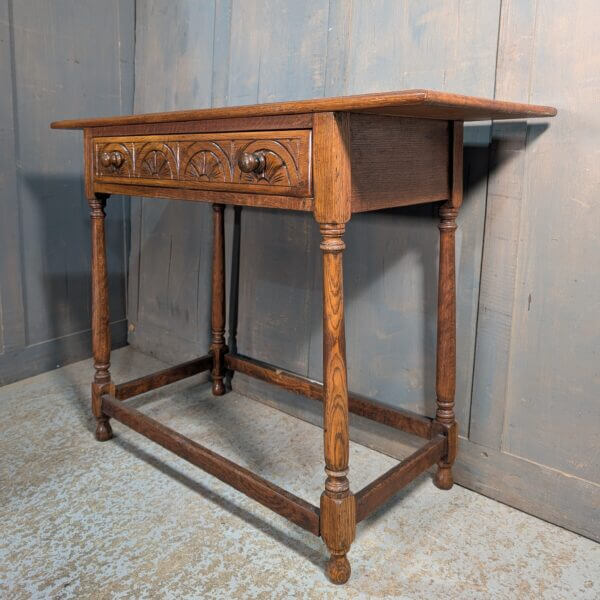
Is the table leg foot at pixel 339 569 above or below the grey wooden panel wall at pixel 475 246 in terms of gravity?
below

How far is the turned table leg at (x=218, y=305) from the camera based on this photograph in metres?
2.37

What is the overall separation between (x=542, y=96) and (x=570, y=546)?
1.15m

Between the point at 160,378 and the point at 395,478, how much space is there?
1043 millimetres

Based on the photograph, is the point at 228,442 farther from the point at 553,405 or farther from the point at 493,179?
the point at 493,179

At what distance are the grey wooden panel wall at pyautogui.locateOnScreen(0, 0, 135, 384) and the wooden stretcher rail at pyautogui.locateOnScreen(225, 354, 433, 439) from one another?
2.81 feet

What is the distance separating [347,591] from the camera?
4.69 ft

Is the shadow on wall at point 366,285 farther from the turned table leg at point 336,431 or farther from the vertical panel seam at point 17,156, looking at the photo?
the vertical panel seam at point 17,156

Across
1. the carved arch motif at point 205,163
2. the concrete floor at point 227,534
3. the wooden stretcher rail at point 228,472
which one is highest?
the carved arch motif at point 205,163

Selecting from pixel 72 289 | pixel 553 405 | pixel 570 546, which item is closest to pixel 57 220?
pixel 72 289

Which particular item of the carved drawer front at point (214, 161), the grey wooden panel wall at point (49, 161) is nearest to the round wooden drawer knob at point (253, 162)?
the carved drawer front at point (214, 161)

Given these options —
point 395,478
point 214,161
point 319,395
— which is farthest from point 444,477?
point 214,161

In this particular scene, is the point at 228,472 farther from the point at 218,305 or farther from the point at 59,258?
the point at 59,258

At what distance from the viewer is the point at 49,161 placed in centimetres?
261

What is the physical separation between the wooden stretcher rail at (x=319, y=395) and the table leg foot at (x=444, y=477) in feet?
0.35
